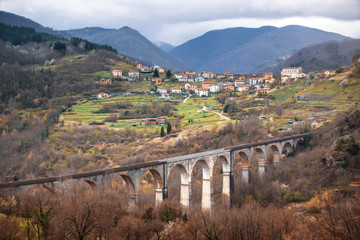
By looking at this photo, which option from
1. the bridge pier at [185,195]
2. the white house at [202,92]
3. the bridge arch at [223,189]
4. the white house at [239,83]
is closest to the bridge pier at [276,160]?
the bridge arch at [223,189]

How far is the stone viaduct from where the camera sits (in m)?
29.3

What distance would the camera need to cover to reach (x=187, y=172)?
126 feet

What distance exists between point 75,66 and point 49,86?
56.4 ft

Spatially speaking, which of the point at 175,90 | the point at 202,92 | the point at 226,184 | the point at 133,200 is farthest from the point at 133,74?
the point at 133,200

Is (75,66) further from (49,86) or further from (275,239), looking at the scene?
(275,239)

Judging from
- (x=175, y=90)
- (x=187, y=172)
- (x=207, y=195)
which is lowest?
(x=207, y=195)

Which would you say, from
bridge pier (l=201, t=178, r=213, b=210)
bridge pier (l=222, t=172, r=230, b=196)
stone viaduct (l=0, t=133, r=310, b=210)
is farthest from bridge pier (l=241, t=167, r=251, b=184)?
bridge pier (l=201, t=178, r=213, b=210)

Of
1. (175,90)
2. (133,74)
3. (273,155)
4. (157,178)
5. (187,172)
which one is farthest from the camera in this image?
(133,74)

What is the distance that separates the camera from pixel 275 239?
82.7 feet

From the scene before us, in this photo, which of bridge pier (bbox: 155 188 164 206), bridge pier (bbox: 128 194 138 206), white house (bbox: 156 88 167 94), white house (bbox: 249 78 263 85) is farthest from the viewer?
white house (bbox: 249 78 263 85)

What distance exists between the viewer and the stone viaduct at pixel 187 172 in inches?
1152

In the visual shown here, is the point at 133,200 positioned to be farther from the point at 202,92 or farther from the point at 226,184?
the point at 202,92

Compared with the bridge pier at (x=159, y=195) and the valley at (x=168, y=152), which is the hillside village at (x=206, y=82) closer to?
the valley at (x=168, y=152)

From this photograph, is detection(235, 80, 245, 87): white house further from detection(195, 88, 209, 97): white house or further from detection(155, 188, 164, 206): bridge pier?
detection(155, 188, 164, 206): bridge pier
